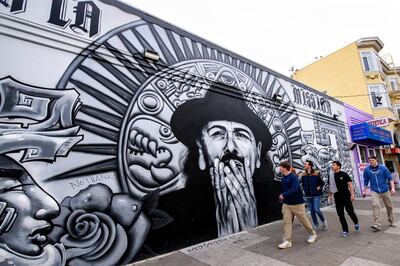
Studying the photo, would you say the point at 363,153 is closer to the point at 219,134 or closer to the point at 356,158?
the point at 356,158

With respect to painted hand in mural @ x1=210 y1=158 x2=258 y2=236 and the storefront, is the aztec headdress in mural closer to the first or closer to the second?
painted hand in mural @ x1=210 y1=158 x2=258 y2=236

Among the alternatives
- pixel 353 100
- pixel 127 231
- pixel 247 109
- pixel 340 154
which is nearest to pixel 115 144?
pixel 127 231

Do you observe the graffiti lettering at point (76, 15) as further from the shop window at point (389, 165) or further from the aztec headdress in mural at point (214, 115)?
the shop window at point (389, 165)

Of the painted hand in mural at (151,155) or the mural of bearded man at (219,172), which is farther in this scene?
the mural of bearded man at (219,172)

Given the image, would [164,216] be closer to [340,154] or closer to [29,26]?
[29,26]

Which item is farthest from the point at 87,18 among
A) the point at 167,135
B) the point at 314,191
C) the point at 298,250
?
the point at 314,191

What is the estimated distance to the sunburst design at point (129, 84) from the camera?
446cm

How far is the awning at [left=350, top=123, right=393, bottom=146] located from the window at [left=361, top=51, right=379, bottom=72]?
7.39 meters

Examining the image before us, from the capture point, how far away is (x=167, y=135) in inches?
218

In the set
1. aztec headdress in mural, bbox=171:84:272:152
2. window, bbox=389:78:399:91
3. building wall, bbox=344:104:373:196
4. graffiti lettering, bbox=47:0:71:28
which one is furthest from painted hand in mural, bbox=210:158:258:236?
window, bbox=389:78:399:91

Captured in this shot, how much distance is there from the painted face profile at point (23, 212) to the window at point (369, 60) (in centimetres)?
2422

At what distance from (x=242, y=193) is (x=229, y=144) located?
1.48m

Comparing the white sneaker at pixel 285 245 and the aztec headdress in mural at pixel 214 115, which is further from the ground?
the aztec headdress in mural at pixel 214 115

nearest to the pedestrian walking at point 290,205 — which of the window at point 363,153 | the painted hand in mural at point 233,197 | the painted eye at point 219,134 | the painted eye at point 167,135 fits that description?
the painted hand in mural at point 233,197
